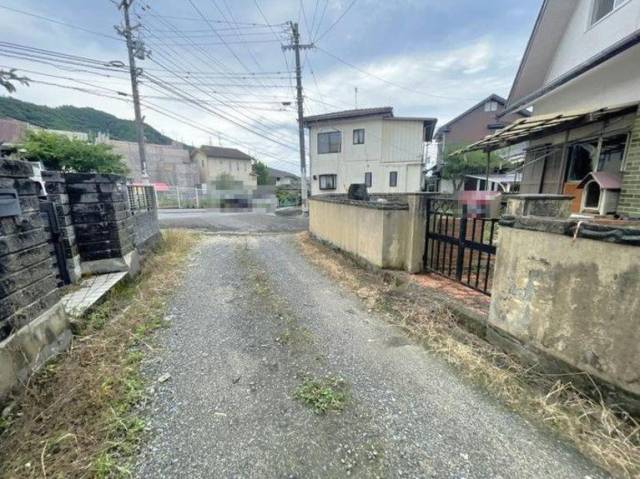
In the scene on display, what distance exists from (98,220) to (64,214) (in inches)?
15.0

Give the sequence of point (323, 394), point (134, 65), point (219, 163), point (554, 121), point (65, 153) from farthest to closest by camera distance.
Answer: point (219, 163) → point (134, 65) → point (65, 153) → point (554, 121) → point (323, 394)

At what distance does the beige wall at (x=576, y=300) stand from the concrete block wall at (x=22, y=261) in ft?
12.8

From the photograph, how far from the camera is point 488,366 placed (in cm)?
221

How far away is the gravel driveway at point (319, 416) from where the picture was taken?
56.2 inches

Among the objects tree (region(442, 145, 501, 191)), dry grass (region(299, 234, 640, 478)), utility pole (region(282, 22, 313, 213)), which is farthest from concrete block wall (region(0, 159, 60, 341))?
tree (region(442, 145, 501, 191))

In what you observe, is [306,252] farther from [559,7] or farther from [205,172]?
[205,172]

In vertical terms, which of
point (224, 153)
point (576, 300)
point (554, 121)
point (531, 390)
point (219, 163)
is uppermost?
point (224, 153)

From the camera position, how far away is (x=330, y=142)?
16.4 meters

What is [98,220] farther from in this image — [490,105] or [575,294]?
[490,105]

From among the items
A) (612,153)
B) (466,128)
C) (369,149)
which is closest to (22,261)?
(612,153)

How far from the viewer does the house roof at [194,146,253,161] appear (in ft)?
Result: 115

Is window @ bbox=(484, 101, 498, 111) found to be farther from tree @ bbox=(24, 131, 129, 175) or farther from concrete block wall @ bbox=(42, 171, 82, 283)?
concrete block wall @ bbox=(42, 171, 82, 283)

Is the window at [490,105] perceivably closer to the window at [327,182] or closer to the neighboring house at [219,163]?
the window at [327,182]

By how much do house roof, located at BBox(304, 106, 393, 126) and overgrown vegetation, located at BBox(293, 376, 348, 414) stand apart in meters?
15.7
